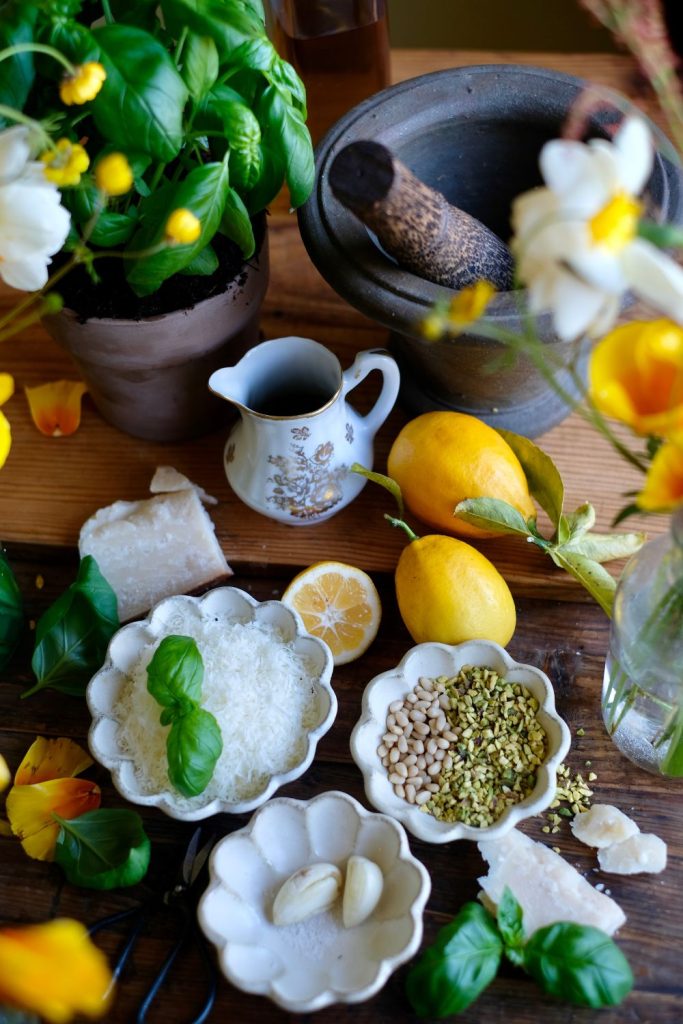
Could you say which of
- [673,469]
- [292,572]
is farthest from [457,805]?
[673,469]

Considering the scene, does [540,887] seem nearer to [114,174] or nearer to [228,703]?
[228,703]

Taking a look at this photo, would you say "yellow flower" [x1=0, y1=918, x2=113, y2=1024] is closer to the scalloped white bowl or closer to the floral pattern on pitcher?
the scalloped white bowl

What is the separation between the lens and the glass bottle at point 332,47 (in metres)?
1.06

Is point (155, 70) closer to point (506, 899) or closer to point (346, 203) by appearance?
point (346, 203)

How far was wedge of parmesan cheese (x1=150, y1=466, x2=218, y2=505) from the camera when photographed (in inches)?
41.0

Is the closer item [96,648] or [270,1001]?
[270,1001]

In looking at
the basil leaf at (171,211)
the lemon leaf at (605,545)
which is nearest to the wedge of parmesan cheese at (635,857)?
the lemon leaf at (605,545)

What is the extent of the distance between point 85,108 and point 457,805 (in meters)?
0.62

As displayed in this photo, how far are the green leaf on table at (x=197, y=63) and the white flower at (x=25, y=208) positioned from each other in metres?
0.16

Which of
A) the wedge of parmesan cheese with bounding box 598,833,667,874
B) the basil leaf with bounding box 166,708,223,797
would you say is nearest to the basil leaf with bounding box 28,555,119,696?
the basil leaf with bounding box 166,708,223,797

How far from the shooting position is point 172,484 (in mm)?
1043

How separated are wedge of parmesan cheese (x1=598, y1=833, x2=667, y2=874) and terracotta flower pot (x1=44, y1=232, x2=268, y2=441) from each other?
567 millimetres

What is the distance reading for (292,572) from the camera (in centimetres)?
101

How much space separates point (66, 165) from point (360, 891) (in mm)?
554
